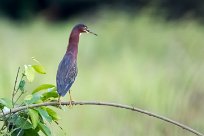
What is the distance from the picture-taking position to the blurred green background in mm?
4980

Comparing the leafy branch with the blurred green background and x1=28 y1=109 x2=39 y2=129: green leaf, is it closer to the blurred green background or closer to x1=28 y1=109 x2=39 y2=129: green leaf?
x1=28 y1=109 x2=39 y2=129: green leaf

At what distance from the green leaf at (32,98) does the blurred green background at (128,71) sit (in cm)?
93

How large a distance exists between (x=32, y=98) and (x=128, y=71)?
15.6 feet

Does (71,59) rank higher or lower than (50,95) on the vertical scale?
higher

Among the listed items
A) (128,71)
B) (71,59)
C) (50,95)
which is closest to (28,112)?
(50,95)

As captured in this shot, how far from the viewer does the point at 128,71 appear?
25.6ft

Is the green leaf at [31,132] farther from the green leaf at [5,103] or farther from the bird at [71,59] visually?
the bird at [71,59]

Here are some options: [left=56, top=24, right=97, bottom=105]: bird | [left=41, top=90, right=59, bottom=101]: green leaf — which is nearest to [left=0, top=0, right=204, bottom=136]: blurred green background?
[left=56, top=24, right=97, bottom=105]: bird

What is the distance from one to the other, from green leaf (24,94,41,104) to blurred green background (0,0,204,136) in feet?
3.06

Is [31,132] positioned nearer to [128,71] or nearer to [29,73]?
[29,73]

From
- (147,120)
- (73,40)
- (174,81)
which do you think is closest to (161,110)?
(147,120)

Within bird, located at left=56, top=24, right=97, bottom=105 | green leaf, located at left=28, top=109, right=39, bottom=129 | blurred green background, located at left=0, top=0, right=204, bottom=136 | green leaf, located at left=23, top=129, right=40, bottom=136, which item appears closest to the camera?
green leaf, located at left=28, top=109, right=39, bottom=129

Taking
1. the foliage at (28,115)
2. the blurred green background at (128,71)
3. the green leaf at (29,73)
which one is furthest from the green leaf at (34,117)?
the blurred green background at (128,71)

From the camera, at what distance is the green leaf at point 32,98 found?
304 cm
